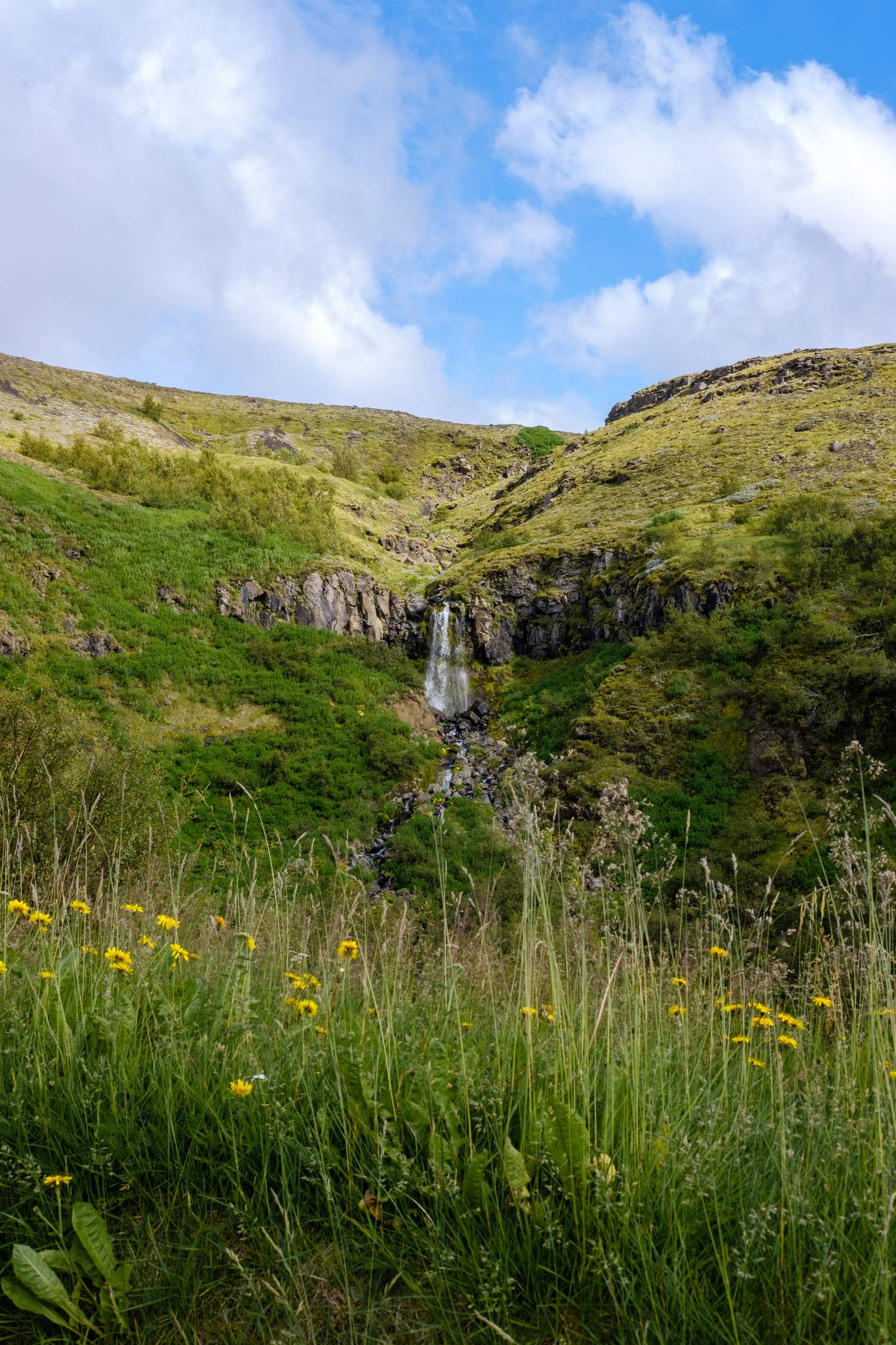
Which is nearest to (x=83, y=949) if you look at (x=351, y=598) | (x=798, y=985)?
(x=798, y=985)

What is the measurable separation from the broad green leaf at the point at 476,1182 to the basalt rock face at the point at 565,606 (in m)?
28.2

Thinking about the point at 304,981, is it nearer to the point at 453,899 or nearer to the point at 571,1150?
the point at 571,1150

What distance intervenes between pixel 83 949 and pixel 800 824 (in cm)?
1803

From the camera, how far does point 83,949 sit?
10.9 ft

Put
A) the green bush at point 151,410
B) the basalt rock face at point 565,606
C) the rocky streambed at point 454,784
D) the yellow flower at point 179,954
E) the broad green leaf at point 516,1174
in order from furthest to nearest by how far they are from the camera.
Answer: the green bush at point 151,410 < the basalt rock face at point 565,606 < the rocky streambed at point 454,784 < the yellow flower at point 179,954 < the broad green leaf at point 516,1174

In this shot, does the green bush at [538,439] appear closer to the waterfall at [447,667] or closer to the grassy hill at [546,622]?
the grassy hill at [546,622]

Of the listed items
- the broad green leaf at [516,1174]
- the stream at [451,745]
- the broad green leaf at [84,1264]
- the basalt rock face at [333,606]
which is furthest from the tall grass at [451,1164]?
the basalt rock face at [333,606]

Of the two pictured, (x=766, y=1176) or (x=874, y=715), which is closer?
(x=766, y=1176)

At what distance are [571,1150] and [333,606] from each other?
33706mm

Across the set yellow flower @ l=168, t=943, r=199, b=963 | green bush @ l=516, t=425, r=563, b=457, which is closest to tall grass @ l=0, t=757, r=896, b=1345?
yellow flower @ l=168, t=943, r=199, b=963

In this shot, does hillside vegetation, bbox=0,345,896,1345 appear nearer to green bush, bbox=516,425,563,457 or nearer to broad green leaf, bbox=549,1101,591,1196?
broad green leaf, bbox=549,1101,591,1196

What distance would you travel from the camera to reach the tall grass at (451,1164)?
5.63 feet

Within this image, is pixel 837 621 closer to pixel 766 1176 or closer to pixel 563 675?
pixel 563 675

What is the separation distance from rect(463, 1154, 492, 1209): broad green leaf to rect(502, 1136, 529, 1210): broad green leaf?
7cm
